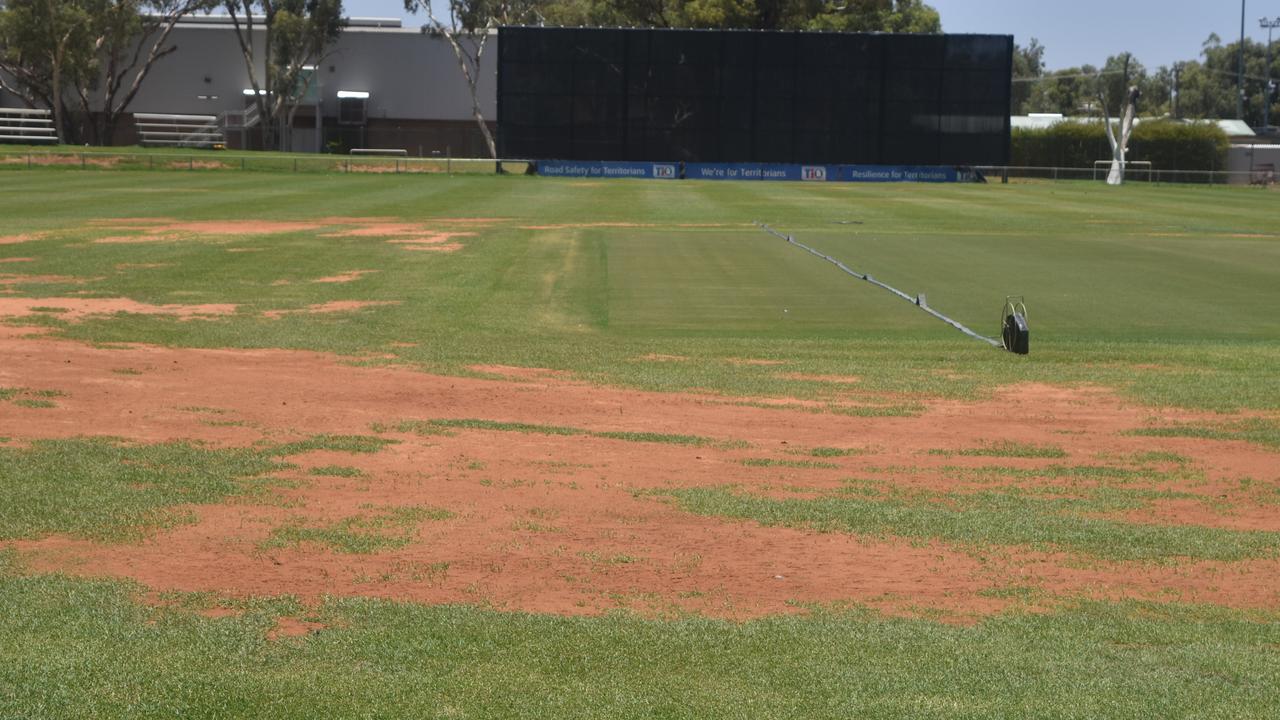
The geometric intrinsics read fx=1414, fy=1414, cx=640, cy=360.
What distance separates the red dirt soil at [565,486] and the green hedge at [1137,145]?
74521 mm

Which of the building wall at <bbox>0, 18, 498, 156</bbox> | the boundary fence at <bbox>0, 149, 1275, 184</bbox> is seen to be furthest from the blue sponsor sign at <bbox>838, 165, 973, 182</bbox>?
the building wall at <bbox>0, 18, 498, 156</bbox>

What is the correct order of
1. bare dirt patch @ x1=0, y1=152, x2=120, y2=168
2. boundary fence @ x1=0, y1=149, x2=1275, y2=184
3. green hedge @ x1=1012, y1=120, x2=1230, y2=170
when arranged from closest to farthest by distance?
bare dirt patch @ x1=0, y1=152, x2=120, y2=168
boundary fence @ x1=0, y1=149, x2=1275, y2=184
green hedge @ x1=1012, y1=120, x2=1230, y2=170

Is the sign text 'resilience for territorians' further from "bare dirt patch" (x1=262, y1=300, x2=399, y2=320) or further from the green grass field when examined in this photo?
"bare dirt patch" (x1=262, y1=300, x2=399, y2=320)

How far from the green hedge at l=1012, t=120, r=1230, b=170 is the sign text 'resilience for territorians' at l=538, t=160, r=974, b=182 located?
1612cm

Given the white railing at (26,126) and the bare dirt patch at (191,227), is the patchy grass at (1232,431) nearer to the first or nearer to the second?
the bare dirt patch at (191,227)

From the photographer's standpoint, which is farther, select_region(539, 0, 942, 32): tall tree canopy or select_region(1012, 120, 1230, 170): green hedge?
select_region(539, 0, 942, 32): tall tree canopy

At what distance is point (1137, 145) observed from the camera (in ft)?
278

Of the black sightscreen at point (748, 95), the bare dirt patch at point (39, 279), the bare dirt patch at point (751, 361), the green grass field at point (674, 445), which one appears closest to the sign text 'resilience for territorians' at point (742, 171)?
the black sightscreen at point (748, 95)

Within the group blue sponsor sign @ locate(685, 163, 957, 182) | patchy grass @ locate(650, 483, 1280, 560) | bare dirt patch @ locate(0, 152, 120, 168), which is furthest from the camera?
blue sponsor sign @ locate(685, 163, 957, 182)

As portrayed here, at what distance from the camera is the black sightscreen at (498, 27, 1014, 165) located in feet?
240

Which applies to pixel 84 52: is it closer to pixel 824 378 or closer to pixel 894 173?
pixel 894 173

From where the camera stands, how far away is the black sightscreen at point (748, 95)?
2876 inches

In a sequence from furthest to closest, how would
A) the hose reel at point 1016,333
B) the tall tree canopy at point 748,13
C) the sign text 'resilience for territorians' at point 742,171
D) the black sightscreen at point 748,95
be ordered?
1. the tall tree canopy at point 748,13
2. the sign text 'resilience for territorians' at point 742,171
3. the black sightscreen at point 748,95
4. the hose reel at point 1016,333

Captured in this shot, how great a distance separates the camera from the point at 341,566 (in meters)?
8.20
